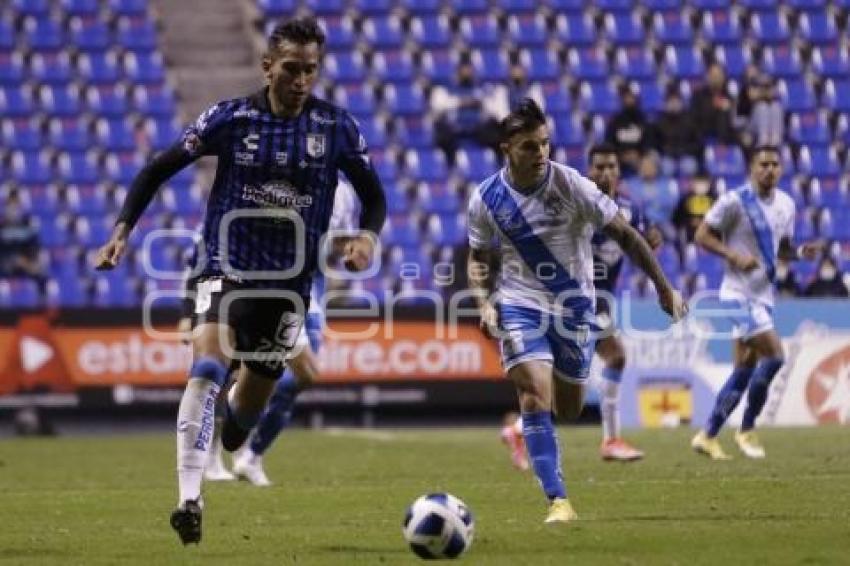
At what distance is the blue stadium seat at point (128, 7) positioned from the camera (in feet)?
98.9

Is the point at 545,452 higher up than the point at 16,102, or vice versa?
the point at 16,102

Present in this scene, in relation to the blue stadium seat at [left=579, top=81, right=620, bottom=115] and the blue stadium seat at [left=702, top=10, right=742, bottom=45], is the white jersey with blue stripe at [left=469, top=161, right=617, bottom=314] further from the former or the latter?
the blue stadium seat at [left=702, top=10, right=742, bottom=45]

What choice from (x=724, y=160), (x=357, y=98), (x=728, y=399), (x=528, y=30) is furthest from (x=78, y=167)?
(x=728, y=399)

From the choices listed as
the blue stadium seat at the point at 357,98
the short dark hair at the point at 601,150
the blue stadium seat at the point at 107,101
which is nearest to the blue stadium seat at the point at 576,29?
the blue stadium seat at the point at 357,98

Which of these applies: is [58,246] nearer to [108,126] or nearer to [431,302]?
[108,126]

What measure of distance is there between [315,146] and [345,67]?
1945cm

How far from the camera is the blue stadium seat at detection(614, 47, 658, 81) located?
29578 millimetres

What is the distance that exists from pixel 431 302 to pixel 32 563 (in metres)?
14.3

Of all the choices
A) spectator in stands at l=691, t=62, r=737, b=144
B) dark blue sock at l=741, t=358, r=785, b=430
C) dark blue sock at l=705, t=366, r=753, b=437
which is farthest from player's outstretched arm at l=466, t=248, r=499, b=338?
spectator in stands at l=691, t=62, r=737, b=144

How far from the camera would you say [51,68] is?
95.1 ft

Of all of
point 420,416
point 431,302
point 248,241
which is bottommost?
point 420,416

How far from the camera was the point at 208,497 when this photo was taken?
43.7 feet

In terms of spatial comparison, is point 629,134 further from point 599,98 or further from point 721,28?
point 721,28

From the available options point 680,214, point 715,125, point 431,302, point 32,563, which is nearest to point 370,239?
point 32,563
